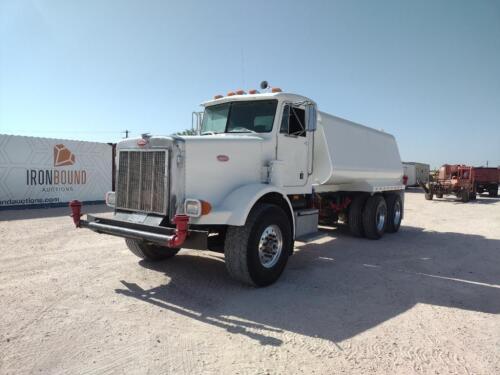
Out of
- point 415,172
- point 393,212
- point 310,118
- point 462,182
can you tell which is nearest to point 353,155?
point 310,118

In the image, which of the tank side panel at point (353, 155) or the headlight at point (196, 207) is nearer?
the headlight at point (196, 207)

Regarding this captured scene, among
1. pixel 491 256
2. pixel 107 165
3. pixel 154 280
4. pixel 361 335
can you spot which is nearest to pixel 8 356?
pixel 154 280

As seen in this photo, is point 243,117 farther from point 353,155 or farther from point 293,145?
point 353,155

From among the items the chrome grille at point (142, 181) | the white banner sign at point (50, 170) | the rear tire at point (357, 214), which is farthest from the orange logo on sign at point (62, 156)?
the rear tire at point (357, 214)

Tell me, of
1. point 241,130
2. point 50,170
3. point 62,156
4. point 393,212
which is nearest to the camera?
point 241,130

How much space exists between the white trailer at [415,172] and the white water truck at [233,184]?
120 ft

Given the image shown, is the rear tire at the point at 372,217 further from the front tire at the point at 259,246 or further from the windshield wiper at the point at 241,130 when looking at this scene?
the windshield wiper at the point at 241,130

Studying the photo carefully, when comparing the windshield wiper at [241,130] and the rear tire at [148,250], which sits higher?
the windshield wiper at [241,130]

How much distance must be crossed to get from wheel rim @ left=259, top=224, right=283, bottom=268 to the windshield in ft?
5.45

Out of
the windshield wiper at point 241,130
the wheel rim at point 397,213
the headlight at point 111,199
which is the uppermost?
the windshield wiper at point 241,130

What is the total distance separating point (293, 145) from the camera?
6.37 meters

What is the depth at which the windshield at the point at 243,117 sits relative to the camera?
6051mm

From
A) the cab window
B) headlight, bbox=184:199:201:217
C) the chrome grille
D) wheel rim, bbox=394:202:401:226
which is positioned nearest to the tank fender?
headlight, bbox=184:199:201:217

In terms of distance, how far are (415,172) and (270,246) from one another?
141ft
